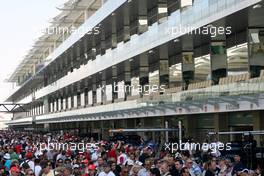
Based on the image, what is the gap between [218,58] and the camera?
2938cm

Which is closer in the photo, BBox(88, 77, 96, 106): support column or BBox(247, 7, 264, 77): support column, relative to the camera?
BBox(247, 7, 264, 77): support column

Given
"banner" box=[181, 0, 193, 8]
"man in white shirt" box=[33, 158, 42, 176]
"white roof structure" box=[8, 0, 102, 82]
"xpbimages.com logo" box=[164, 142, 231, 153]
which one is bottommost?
"man in white shirt" box=[33, 158, 42, 176]

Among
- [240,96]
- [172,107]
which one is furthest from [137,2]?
[240,96]

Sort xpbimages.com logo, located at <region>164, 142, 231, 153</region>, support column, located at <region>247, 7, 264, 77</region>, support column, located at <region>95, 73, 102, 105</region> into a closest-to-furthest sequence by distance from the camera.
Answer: xpbimages.com logo, located at <region>164, 142, 231, 153</region>, support column, located at <region>247, 7, 264, 77</region>, support column, located at <region>95, 73, 102, 105</region>

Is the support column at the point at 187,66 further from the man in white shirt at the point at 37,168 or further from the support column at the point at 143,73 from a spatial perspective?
the man in white shirt at the point at 37,168

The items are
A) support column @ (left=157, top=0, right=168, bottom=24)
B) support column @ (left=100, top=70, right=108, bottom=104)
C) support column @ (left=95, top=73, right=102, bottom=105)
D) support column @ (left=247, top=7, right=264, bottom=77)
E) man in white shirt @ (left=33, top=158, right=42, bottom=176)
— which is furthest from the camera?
support column @ (left=95, top=73, right=102, bottom=105)

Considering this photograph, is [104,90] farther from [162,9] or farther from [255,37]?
[255,37]

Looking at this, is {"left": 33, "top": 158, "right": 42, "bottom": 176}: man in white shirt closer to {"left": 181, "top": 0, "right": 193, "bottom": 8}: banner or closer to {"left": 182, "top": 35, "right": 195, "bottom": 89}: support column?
{"left": 181, "top": 0, "right": 193, "bottom": 8}: banner

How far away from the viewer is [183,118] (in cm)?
3150

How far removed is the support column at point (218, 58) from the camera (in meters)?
28.7

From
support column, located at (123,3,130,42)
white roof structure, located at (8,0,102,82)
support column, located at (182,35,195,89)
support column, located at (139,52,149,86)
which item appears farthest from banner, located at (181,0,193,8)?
white roof structure, located at (8,0,102,82)

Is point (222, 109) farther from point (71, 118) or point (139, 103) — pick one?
point (71, 118)

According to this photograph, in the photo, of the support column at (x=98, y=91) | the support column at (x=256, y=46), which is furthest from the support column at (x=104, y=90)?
the support column at (x=256, y=46)

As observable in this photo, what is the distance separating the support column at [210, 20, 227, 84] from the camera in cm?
2869
